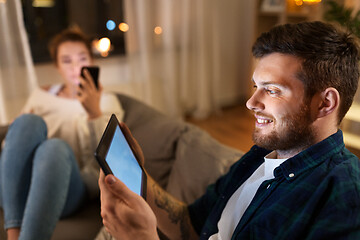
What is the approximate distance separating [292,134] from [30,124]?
972 millimetres

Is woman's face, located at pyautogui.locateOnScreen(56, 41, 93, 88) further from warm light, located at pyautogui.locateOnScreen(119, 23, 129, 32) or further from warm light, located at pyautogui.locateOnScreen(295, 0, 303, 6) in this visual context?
warm light, located at pyautogui.locateOnScreen(295, 0, 303, 6)

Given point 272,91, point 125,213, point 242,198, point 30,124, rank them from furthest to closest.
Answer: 1. point 30,124
2. point 242,198
3. point 272,91
4. point 125,213

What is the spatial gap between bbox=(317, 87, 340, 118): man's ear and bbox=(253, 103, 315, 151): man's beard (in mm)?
29

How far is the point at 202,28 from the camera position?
312 centimetres

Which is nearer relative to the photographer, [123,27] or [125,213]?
[125,213]

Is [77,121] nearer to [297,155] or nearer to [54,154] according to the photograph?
[54,154]

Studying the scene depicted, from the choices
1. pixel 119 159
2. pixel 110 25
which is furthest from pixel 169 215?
pixel 110 25

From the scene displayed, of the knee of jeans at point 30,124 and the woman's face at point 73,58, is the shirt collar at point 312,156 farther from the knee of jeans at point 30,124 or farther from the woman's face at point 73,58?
the woman's face at point 73,58

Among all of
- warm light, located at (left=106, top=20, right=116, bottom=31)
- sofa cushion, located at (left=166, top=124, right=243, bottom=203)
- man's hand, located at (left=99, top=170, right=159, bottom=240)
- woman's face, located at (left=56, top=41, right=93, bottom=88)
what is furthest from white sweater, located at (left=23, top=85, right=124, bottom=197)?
warm light, located at (left=106, top=20, right=116, bottom=31)

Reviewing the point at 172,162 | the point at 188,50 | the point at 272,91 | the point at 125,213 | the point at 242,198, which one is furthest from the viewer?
the point at 188,50

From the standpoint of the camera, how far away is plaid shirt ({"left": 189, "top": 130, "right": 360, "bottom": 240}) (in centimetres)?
59

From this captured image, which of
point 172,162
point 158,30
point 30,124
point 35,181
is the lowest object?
point 172,162

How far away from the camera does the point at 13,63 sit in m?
2.29

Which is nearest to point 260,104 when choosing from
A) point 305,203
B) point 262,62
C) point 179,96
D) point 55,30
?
point 262,62
